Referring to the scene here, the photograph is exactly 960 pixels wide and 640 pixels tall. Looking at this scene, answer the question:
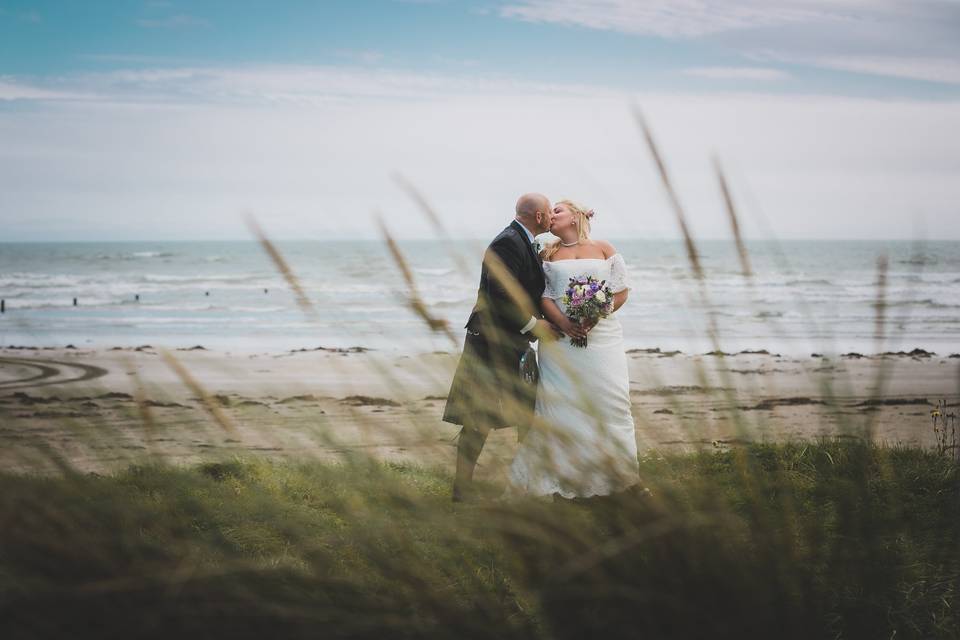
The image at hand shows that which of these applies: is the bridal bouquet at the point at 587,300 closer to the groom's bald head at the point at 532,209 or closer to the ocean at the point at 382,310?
the groom's bald head at the point at 532,209

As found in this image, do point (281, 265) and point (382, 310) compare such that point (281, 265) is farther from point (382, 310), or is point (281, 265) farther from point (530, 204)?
point (382, 310)

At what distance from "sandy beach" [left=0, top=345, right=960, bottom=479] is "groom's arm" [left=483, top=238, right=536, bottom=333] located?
0.25 m

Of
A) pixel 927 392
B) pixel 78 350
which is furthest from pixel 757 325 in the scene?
pixel 78 350

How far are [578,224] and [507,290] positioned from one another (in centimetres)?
380

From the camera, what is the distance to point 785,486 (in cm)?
176

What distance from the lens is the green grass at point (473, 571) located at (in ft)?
5.41

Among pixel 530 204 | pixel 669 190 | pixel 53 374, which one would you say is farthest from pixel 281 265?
pixel 53 374

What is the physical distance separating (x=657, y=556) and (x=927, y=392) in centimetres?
1207

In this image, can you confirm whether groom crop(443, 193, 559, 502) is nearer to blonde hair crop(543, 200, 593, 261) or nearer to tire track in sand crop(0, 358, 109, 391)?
blonde hair crop(543, 200, 593, 261)

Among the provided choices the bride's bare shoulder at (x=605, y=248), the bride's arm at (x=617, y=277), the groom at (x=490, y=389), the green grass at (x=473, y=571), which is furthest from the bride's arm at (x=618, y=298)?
the green grass at (x=473, y=571)

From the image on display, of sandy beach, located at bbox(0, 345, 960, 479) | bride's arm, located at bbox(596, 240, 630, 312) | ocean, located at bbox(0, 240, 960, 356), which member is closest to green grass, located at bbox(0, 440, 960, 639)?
sandy beach, located at bbox(0, 345, 960, 479)

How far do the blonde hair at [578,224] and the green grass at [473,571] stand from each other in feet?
12.7

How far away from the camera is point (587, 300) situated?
210 inches

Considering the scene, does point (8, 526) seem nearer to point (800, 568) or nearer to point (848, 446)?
point (800, 568)
